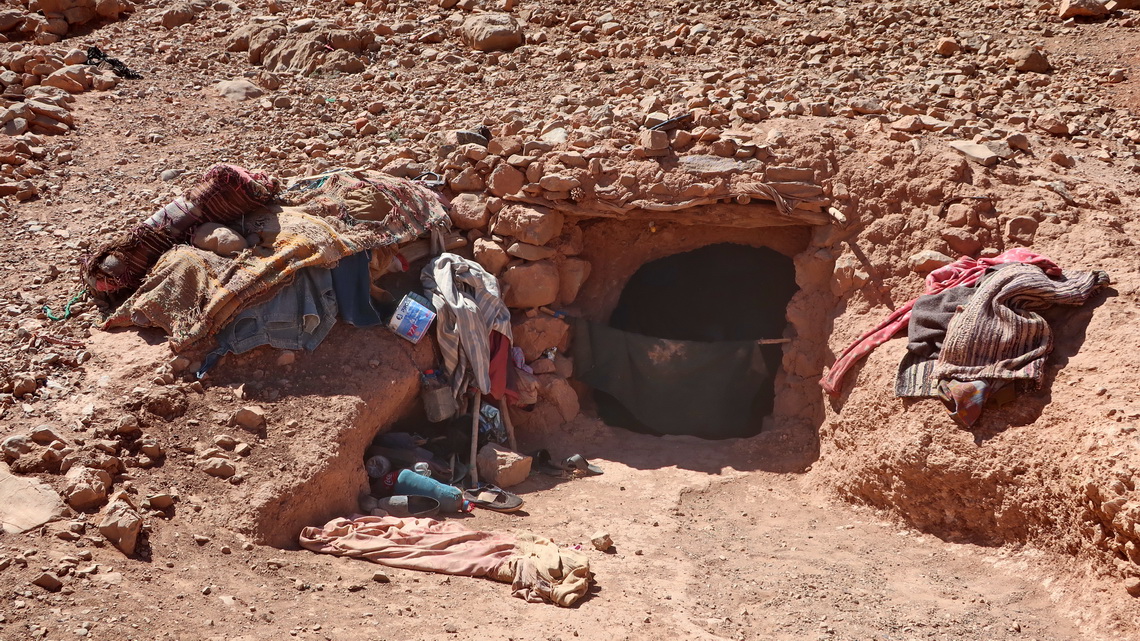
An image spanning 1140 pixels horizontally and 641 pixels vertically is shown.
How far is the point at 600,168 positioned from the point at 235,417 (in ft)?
9.27

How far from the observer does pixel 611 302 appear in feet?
22.4

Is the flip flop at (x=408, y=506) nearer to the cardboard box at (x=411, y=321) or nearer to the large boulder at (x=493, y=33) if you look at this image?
the cardboard box at (x=411, y=321)

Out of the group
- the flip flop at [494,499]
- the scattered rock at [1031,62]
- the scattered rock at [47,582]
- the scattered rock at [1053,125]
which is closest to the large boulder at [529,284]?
the flip flop at [494,499]

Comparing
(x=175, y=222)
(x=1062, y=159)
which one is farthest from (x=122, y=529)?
(x=1062, y=159)

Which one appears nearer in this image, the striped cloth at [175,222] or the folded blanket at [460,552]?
the folded blanket at [460,552]

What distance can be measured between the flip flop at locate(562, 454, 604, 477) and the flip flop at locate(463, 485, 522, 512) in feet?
1.92

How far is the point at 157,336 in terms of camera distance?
5.22m

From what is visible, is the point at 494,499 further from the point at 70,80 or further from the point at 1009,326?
the point at 70,80

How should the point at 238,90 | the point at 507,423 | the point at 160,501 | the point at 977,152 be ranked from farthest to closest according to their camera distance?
the point at 238,90 → the point at 507,423 → the point at 977,152 → the point at 160,501

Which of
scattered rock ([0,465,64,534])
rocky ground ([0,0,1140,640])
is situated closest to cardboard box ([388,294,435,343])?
rocky ground ([0,0,1140,640])

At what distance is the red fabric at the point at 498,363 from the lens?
604 centimetres

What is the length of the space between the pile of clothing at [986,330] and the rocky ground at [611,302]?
0.12 metres

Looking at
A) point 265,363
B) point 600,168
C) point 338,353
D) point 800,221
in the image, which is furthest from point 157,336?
point 800,221

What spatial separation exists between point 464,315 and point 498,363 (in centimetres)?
44
